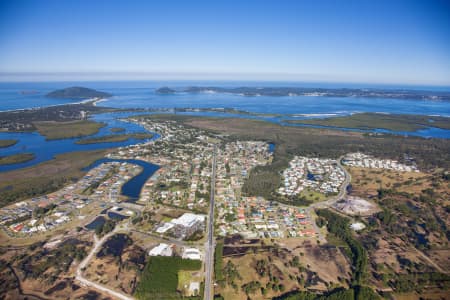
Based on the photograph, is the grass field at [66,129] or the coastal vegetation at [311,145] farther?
the grass field at [66,129]

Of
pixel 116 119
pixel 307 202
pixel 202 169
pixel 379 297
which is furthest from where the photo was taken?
pixel 116 119

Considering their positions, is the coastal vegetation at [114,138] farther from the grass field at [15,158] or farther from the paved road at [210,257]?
the paved road at [210,257]

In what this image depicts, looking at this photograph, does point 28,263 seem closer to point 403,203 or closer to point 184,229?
point 184,229

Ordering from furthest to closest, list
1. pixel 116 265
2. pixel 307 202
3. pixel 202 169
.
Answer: pixel 202 169, pixel 307 202, pixel 116 265

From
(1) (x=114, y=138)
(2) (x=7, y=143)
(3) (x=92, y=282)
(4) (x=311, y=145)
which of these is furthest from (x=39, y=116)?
(4) (x=311, y=145)

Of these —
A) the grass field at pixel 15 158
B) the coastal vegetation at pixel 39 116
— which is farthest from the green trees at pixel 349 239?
the coastal vegetation at pixel 39 116

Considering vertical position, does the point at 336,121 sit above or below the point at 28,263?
above

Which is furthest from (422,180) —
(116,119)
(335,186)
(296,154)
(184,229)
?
(116,119)
